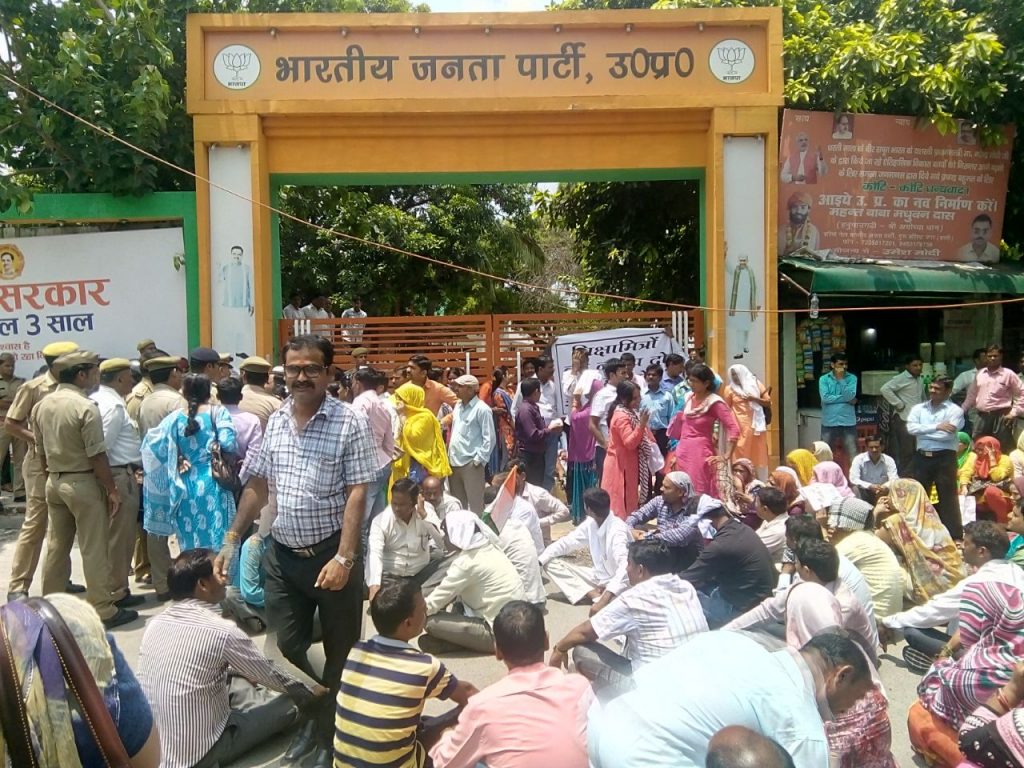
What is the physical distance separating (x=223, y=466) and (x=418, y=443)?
2.00 meters

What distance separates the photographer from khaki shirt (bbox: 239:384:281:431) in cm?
624

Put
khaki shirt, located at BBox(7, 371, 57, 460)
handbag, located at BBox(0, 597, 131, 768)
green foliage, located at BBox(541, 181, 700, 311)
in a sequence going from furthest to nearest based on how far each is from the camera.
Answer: green foliage, located at BBox(541, 181, 700, 311) → khaki shirt, located at BBox(7, 371, 57, 460) → handbag, located at BBox(0, 597, 131, 768)

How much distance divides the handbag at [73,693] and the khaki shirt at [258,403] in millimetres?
4412

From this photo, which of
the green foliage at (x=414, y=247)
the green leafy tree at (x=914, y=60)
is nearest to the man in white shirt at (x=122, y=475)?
the green leafy tree at (x=914, y=60)

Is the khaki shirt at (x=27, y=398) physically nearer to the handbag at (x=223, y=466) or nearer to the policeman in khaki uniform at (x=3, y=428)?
the handbag at (x=223, y=466)

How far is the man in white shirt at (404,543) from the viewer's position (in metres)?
5.57

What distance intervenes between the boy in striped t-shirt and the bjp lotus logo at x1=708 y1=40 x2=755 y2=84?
8680 millimetres

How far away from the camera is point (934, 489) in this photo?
820 cm

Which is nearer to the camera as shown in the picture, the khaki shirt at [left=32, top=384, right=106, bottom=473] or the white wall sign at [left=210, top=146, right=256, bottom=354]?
the khaki shirt at [left=32, top=384, right=106, bottom=473]

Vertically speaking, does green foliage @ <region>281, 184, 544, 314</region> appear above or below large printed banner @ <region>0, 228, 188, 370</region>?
above

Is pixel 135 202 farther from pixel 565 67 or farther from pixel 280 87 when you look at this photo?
pixel 565 67

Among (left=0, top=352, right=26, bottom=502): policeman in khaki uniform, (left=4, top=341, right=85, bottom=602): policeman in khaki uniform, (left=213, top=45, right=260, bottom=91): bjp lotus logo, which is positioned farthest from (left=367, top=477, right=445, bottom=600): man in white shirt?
(left=213, top=45, right=260, bottom=91): bjp lotus logo

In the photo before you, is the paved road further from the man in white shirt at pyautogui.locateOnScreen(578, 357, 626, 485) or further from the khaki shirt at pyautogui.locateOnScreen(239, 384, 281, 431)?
the man in white shirt at pyautogui.locateOnScreen(578, 357, 626, 485)

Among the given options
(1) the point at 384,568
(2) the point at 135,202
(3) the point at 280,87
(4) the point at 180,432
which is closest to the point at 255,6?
(3) the point at 280,87
